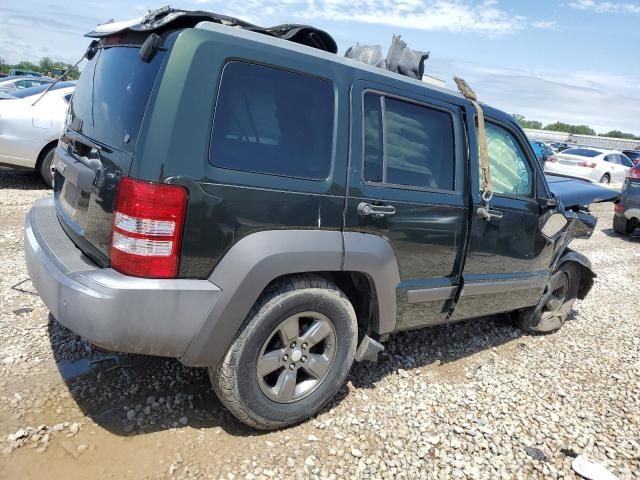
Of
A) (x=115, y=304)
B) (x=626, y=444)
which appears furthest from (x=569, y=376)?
(x=115, y=304)

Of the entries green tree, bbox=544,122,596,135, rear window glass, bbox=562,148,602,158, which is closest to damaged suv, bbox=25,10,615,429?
rear window glass, bbox=562,148,602,158

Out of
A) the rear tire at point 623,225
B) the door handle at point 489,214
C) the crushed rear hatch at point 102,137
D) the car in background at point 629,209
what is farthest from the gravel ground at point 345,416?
the rear tire at point 623,225

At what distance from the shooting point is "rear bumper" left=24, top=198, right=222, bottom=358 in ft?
7.13

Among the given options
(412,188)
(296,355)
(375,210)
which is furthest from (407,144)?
(296,355)

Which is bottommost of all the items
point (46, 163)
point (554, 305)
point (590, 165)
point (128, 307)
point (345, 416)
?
point (46, 163)

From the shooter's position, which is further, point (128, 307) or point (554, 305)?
point (554, 305)

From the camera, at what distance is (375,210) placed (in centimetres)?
277

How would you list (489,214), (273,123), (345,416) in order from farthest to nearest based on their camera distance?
(489,214) → (345,416) → (273,123)

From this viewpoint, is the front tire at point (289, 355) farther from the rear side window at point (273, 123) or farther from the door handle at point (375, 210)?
the rear side window at point (273, 123)

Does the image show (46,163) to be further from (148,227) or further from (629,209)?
(629,209)

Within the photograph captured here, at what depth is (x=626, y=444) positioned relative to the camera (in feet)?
10.1

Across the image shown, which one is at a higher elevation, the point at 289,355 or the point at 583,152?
the point at 583,152

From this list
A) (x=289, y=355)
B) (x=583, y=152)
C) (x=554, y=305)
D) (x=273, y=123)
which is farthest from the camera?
(x=583, y=152)

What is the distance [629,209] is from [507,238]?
7.95m
